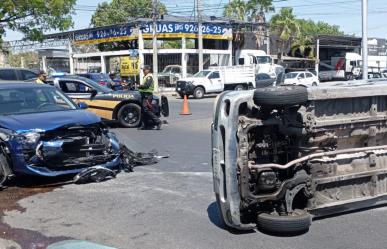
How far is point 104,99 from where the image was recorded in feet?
47.8

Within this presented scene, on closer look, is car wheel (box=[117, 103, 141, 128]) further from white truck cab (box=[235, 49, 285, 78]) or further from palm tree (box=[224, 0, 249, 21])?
palm tree (box=[224, 0, 249, 21])

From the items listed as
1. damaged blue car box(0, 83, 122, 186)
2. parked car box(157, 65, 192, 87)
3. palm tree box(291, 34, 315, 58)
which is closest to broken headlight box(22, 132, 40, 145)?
damaged blue car box(0, 83, 122, 186)

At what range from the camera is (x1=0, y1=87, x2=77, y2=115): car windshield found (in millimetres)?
8258

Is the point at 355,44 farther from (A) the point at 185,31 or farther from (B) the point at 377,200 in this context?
(B) the point at 377,200

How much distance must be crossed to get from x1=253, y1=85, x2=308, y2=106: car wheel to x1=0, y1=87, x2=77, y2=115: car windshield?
4.66 metres

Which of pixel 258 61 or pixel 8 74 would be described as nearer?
pixel 8 74

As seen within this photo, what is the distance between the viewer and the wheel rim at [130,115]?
14836mm

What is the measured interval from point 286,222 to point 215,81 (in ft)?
96.1

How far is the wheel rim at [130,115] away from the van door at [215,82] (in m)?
19.0

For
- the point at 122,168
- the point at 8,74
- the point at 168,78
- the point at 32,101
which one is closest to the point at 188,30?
the point at 168,78

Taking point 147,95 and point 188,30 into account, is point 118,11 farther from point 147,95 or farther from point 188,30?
point 147,95

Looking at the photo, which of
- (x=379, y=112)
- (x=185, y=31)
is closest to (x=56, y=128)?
(x=379, y=112)

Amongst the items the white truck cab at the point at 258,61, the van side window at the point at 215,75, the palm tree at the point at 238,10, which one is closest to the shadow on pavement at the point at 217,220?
the van side window at the point at 215,75

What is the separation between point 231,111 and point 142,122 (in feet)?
33.3
